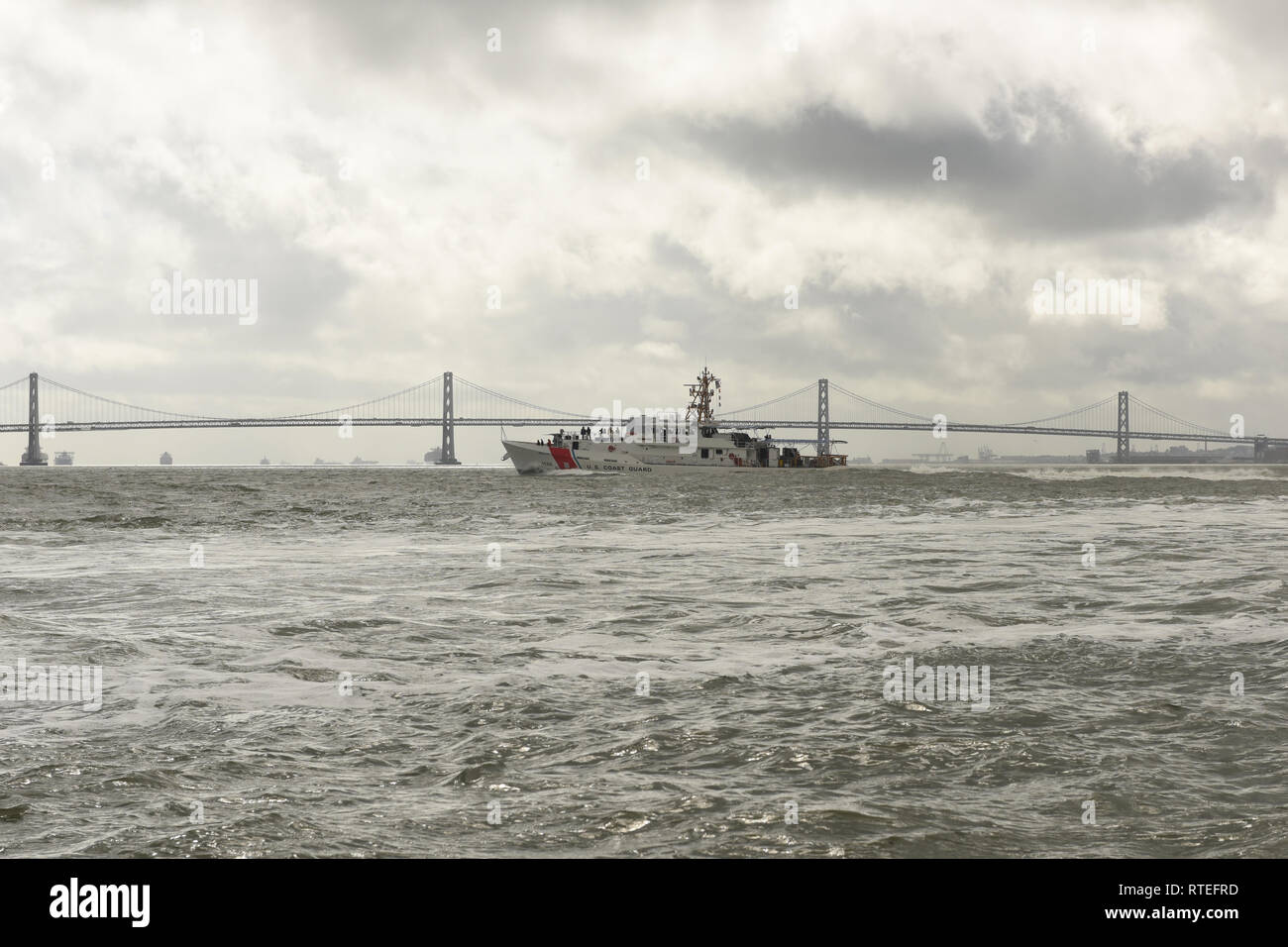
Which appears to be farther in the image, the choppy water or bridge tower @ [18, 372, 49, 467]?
bridge tower @ [18, 372, 49, 467]

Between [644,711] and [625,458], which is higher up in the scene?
[625,458]

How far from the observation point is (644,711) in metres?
5.39

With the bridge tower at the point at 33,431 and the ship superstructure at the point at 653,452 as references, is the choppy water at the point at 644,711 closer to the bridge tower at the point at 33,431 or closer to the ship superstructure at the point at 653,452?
the ship superstructure at the point at 653,452

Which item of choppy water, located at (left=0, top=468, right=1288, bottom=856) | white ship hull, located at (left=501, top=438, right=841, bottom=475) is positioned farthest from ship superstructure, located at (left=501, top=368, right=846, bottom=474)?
choppy water, located at (left=0, top=468, right=1288, bottom=856)

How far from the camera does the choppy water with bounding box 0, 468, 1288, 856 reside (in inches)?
143

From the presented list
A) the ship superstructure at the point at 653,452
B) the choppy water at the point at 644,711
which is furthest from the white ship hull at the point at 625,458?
the choppy water at the point at 644,711

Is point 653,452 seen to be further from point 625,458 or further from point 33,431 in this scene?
point 33,431

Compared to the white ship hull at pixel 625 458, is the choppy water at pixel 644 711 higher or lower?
lower

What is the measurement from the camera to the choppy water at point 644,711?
3623 millimetres

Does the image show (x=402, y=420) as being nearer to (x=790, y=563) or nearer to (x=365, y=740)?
(x=790, y=563)

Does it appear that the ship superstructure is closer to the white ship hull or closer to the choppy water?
the white ship hull

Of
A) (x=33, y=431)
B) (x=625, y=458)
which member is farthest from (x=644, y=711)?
(x=33, y=431)
